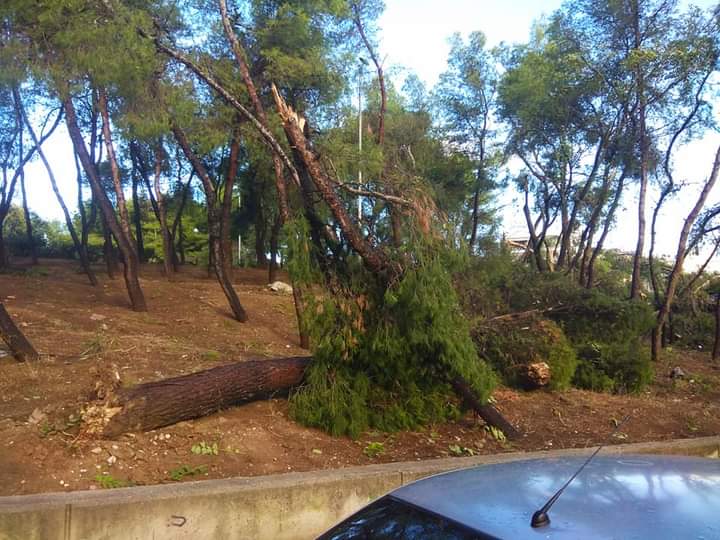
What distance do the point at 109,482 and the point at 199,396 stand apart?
1390 millimetres

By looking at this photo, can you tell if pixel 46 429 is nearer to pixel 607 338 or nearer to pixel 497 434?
pixel 497 434

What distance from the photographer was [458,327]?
7469 millimetres

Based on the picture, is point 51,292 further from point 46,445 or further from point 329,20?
point 46,445

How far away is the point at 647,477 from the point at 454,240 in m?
5.14

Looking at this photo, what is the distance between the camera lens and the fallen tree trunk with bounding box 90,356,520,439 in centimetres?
604

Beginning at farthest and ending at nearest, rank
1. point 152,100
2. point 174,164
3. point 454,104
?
1. point 174,164
2. point 454,104
3. point 152,100

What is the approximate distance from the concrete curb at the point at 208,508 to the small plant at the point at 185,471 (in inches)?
27.2

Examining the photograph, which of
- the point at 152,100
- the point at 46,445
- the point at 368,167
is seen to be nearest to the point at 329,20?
the point at 152,100

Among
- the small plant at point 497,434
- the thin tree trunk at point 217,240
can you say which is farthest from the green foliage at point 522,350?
the thin tree trunk at point 217,240

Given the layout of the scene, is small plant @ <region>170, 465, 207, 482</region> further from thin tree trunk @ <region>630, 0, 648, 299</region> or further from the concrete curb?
thin tree trunk @ <region>630, 0, 648, 299</region>

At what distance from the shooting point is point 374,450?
22.8ft

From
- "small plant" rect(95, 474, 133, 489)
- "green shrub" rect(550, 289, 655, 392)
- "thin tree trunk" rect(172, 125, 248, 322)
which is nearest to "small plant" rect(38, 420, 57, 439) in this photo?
"small plant" rect(95, 474, 133, 489)

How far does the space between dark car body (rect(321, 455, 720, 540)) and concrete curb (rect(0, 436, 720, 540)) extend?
1.74m

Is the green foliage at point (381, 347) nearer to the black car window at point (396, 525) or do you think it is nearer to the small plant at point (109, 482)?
the small plant at point (109, 482)
